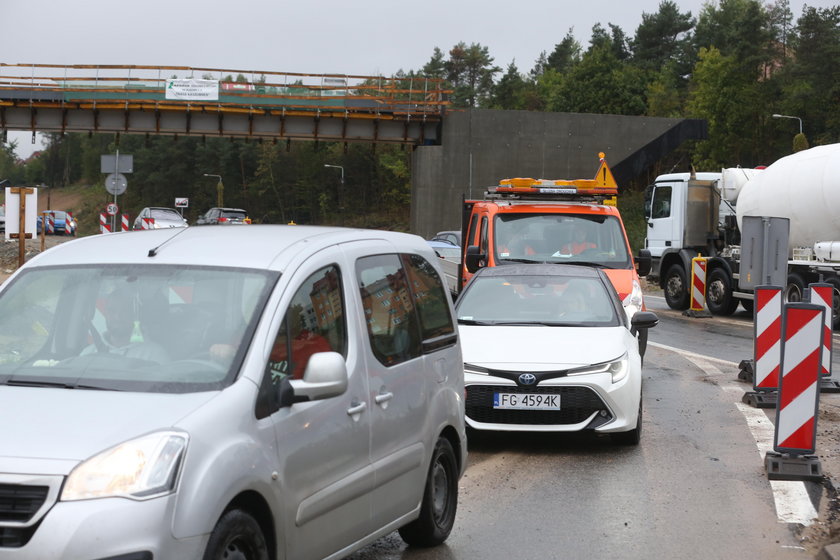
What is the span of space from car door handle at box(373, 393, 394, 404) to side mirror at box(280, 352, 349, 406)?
67cm

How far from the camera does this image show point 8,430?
3.84 m

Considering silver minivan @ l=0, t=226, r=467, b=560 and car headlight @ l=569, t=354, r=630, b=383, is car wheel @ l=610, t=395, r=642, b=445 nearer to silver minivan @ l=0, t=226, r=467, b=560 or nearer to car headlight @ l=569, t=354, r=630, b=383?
car headlight @ l=569, t=354, r=630, b=383

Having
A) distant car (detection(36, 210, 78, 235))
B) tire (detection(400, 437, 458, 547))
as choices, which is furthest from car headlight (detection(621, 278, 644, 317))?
distant car (detection(36, 210, 78, 235))

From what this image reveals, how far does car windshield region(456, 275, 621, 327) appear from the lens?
10406mm

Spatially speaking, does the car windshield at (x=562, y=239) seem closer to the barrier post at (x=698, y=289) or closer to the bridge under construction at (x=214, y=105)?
the barrier post at (x=698, y=289)

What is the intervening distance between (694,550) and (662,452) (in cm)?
298

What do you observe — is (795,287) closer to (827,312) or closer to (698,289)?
(698,289)

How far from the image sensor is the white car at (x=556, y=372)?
9070mm

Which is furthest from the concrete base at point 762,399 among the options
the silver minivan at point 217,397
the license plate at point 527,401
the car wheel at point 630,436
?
the silver minivan at point 217,397

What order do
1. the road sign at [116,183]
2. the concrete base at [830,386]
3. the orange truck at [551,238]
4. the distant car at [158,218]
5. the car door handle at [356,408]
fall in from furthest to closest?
1. the distant car at [158,218]
2. the road sign at [116,183]
3. the orange truck at [551,238]
4. the concrete base at [830,386]
5. the car door handle at [356,408]

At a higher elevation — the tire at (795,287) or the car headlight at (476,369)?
the car headlight at (476,369)

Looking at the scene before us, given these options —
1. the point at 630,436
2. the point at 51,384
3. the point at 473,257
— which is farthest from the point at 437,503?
the point at 473,257

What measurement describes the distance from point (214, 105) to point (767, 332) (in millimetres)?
45348

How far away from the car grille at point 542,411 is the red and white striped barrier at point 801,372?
1579mm
